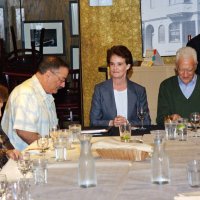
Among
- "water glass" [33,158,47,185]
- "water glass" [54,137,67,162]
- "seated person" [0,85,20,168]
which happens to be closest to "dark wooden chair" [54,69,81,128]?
"seated person" [0,85,20,168]

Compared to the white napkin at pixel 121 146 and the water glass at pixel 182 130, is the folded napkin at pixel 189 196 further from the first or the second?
the water glass at pixel 182 130

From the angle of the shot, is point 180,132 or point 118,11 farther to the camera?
point 118,11

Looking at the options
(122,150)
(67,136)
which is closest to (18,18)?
(67,136)

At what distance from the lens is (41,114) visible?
4566 millimetres

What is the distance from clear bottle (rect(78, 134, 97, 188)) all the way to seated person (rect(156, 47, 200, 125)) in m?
2.22

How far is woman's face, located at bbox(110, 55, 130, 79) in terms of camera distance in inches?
203

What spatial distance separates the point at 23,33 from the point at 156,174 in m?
9.44

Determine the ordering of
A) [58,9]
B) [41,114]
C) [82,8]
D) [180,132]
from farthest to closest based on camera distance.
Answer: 1. [58,9]
2. [82,8]
3. [41,114]
4. [180,132]

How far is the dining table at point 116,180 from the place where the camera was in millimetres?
2617

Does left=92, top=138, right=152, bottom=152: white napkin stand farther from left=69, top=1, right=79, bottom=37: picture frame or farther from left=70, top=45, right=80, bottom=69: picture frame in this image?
left=69, top=1, right=79, bottom=37: picture frame

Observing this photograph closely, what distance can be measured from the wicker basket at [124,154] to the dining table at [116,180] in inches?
1.0

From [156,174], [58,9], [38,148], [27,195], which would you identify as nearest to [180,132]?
[38,148]

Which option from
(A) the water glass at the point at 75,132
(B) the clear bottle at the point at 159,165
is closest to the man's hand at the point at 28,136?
(A) the water glass at the point at 75,132

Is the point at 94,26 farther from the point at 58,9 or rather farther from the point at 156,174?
the point at 156,174
